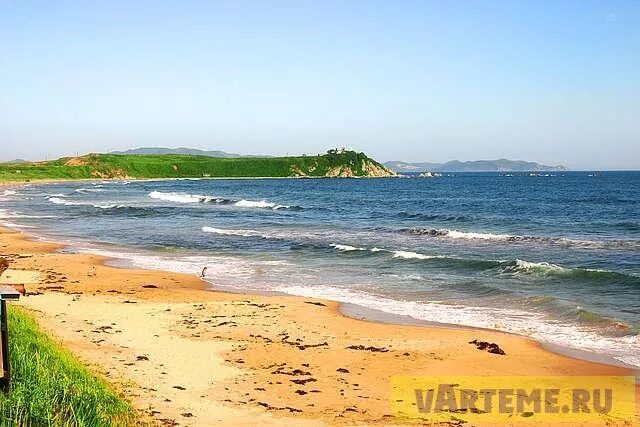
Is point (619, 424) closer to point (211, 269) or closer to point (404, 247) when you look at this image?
point (211, 269)

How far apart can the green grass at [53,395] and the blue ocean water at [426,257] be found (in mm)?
10624

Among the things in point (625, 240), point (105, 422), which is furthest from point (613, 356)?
point (625, 240)

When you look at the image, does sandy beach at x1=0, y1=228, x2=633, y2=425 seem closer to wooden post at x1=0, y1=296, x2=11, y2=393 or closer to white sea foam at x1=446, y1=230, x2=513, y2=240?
wooden post at x1=0, y1=296, x2=11, y2=393

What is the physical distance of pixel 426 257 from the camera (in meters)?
28.8

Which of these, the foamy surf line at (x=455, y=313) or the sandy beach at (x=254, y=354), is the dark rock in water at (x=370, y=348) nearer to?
the sandy beach at (x=254, y=354)

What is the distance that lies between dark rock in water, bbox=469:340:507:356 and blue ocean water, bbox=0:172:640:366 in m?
1.72

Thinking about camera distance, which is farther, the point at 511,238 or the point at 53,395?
the point at 511,238

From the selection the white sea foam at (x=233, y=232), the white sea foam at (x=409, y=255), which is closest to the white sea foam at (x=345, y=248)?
the white sea foam at (x=409, y=255)

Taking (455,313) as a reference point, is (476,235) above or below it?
above

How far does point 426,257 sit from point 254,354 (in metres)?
16.1

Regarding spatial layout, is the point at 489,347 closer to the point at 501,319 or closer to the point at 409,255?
the point at 501,319

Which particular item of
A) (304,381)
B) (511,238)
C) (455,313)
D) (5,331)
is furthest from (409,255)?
(5,331)

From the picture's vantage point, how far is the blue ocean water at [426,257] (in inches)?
730

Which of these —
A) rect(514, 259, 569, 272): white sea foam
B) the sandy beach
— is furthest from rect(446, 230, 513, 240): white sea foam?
the sandy beach
